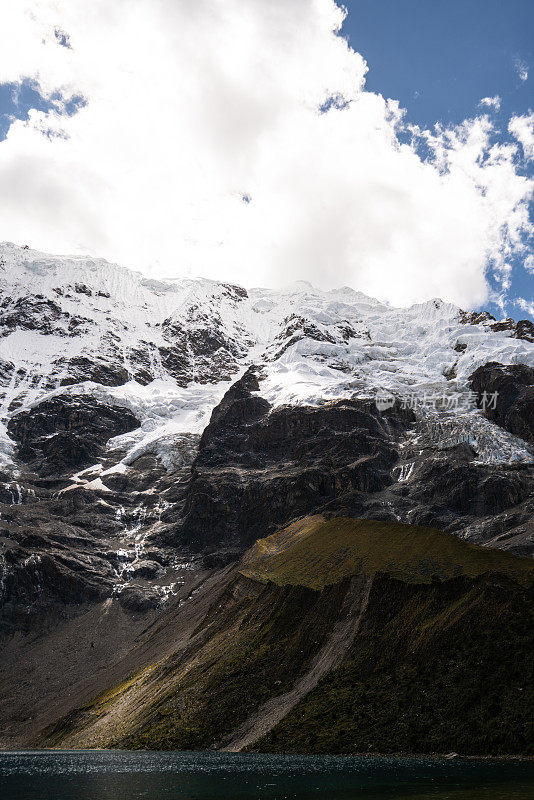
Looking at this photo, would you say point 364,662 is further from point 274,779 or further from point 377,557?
point 274,779

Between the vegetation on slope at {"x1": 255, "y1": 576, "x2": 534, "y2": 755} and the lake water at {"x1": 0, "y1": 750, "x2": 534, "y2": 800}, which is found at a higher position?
the vegetation on slope at {"x1": 255, "y1": 576, "x2": 534, "y2": 755}

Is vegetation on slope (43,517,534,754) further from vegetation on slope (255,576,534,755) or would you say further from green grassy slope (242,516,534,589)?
green grassy slope (242,516,534,589)

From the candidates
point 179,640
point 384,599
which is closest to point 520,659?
point 384,599

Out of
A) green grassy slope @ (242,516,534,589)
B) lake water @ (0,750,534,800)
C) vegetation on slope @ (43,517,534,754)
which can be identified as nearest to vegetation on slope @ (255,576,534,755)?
vegetation on slope @ (43,517,534,754)

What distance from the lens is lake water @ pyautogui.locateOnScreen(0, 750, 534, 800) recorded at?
56.1m

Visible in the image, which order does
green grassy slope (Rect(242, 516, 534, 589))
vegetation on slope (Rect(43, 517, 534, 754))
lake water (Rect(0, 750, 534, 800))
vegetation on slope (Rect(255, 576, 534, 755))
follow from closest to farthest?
lake water (Rect(0, 750, 534, 800)), vegetation on slope (Rect(255, 576, 534, 755)), vegetation on slope (Rect(43, 517, 534, 754)), green grassy slope (Rect(242, 516, 534, 589))

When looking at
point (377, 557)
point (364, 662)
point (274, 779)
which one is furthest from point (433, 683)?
point (377, 557)

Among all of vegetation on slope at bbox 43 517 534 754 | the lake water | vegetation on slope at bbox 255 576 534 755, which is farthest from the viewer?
vegetation on slope at bbox 43 517 534 754

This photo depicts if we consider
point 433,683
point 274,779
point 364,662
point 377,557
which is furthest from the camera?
point 377,557

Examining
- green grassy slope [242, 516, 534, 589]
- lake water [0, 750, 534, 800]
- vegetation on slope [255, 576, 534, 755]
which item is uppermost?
green grassy slope [242, 516, 534, 589]

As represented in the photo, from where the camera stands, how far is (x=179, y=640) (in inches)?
6097

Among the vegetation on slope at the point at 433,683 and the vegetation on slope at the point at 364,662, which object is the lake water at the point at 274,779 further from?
the vegetation on slope at the point at 364,662

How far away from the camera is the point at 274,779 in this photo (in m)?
66.3

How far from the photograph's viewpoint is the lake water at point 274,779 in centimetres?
5609
